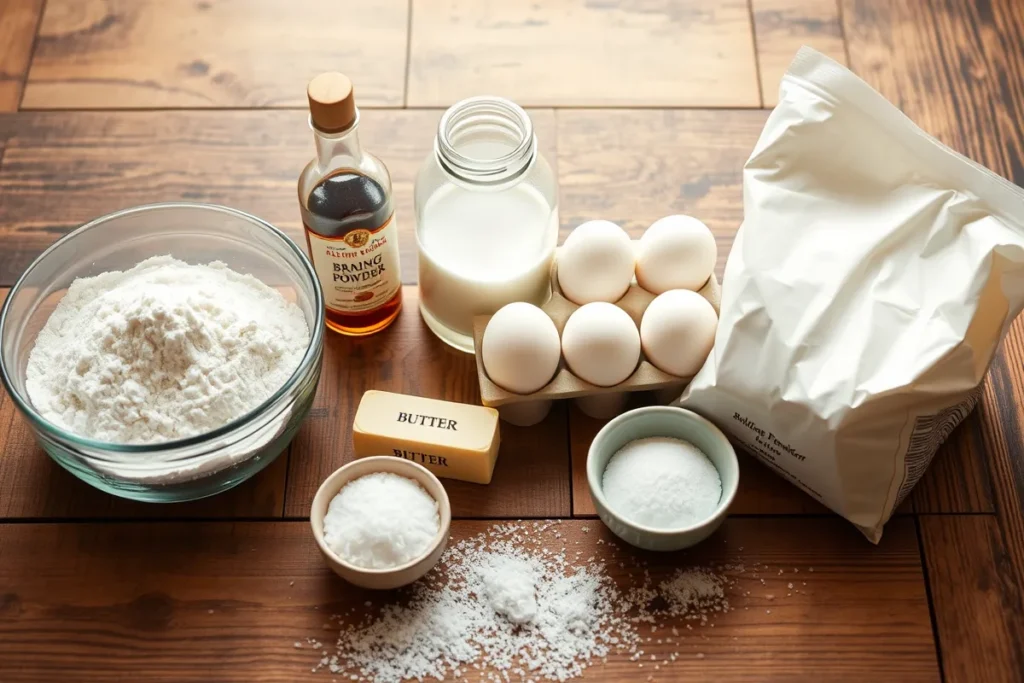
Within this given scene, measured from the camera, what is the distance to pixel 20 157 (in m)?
1.40

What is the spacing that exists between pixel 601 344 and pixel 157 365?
435mm

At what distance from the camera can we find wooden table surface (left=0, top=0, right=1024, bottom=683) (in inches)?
41.8

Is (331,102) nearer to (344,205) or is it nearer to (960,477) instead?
(344,205)

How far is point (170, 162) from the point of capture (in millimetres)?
1393

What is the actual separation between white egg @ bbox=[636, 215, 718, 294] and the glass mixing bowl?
352mm

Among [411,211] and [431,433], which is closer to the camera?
[431,433]

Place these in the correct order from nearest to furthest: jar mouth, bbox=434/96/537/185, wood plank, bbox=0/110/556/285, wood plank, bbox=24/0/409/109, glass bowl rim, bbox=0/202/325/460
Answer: glass bowl rim, bbox=0/202/325/460 < jar mouth, bbox=434/96/537/185 < wood plank, bbox=0/110/556/285 < wood plank, bbox=24/0/409/109

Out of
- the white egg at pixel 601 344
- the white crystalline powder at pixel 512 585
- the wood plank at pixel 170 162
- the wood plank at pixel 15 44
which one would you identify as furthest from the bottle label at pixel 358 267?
the wood plank at pixel 15 44

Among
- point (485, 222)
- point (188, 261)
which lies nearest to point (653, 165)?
point (485, 222)

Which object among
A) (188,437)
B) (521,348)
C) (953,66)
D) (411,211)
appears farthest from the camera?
(953,66)

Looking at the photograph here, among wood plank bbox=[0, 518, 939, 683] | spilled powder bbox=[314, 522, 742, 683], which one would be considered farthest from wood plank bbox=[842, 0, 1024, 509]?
spilled powder bbox=[314, 522, 742, 683]

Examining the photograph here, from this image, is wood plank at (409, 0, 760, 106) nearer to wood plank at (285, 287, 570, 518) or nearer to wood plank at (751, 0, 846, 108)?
wood plank at (751, 0, 846, 108)

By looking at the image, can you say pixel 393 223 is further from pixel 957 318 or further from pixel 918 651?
pixel 918 651

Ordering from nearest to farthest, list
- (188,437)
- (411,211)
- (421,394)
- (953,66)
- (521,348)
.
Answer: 1. (188,437)
2. (521,348)
3. (421,394)
4. (411,211)
5. (953,66)
